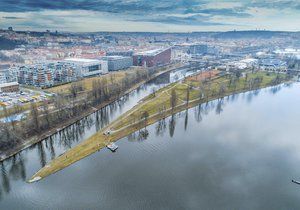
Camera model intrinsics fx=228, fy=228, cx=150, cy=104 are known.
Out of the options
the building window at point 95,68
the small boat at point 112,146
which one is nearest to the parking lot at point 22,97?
the building window at point 95,68

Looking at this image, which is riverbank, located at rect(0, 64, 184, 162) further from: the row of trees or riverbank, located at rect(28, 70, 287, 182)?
riverbank, located at rect(28, 70, 287, 182)

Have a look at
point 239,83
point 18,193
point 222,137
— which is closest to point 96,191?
point 18,193

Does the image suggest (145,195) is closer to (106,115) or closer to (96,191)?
(96,191)

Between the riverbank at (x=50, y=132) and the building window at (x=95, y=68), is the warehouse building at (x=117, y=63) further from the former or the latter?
the riverbank at (x=50, y=132)

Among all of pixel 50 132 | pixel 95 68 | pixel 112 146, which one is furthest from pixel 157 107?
pixel 95 68

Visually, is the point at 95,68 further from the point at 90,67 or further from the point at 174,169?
the point at 174,169
